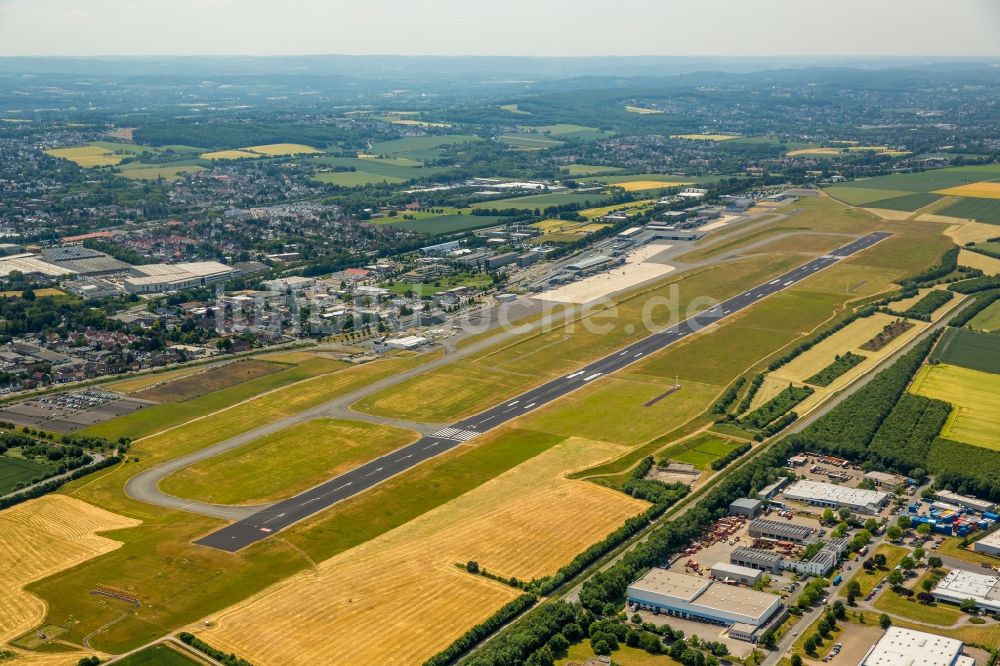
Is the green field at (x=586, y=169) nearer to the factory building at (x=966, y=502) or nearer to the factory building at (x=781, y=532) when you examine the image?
the factory building at (x=966, y=502)

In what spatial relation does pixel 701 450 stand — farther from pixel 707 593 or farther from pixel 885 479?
pixel 707 593

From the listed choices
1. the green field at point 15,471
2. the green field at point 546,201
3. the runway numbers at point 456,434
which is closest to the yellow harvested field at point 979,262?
the green field at point 546,201

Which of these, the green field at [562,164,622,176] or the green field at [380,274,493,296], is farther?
the green field at [562,164,622,176]

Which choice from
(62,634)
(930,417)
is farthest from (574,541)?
(930,417)

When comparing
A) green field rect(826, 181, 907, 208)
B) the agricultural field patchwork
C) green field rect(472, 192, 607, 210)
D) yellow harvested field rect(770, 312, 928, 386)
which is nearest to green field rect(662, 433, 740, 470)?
yellow harvested field rect(770, 312, 928, 386)

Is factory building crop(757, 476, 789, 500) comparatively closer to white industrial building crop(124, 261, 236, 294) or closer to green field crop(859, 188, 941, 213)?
white industrial building crop(124, 261, 236, 294)

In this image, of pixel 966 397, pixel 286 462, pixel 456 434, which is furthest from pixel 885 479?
pixel 286 462
